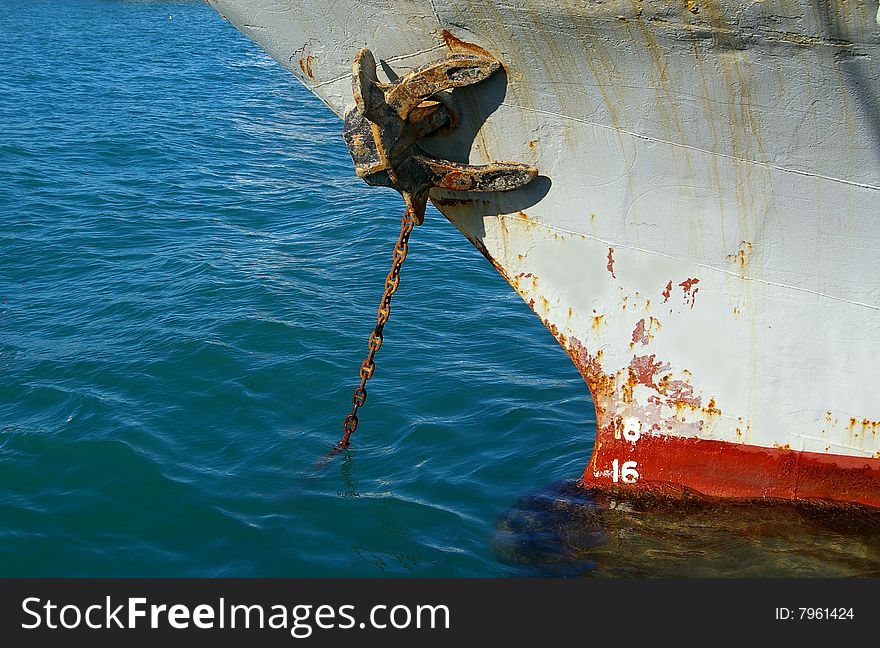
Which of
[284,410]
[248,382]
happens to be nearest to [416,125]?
[284,410]

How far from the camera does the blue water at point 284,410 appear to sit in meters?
4.53

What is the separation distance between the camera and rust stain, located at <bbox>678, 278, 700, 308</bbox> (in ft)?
13.2

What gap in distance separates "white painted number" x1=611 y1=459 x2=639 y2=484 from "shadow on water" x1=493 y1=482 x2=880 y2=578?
0.35 ft

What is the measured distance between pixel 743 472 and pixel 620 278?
113 centimetres

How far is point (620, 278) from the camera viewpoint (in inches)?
161

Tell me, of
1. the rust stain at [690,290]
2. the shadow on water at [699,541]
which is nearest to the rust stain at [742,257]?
the rust stain at [690,290]

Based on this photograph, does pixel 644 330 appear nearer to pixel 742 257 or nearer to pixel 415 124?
pixel 742 257

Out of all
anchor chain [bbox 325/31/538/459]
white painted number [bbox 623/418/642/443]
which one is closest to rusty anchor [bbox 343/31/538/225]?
anchor chain [bbox 325/31/538/459]

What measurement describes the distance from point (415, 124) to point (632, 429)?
180 cm

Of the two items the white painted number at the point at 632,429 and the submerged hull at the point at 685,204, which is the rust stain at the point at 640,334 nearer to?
the submerged hull at the point at 685,204

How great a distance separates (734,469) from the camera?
14.4ft

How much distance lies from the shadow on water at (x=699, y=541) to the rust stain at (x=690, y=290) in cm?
105

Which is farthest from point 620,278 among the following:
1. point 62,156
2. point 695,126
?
point 62,156

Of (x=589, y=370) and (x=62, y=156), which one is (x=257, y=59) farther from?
(x=589, y=370)
